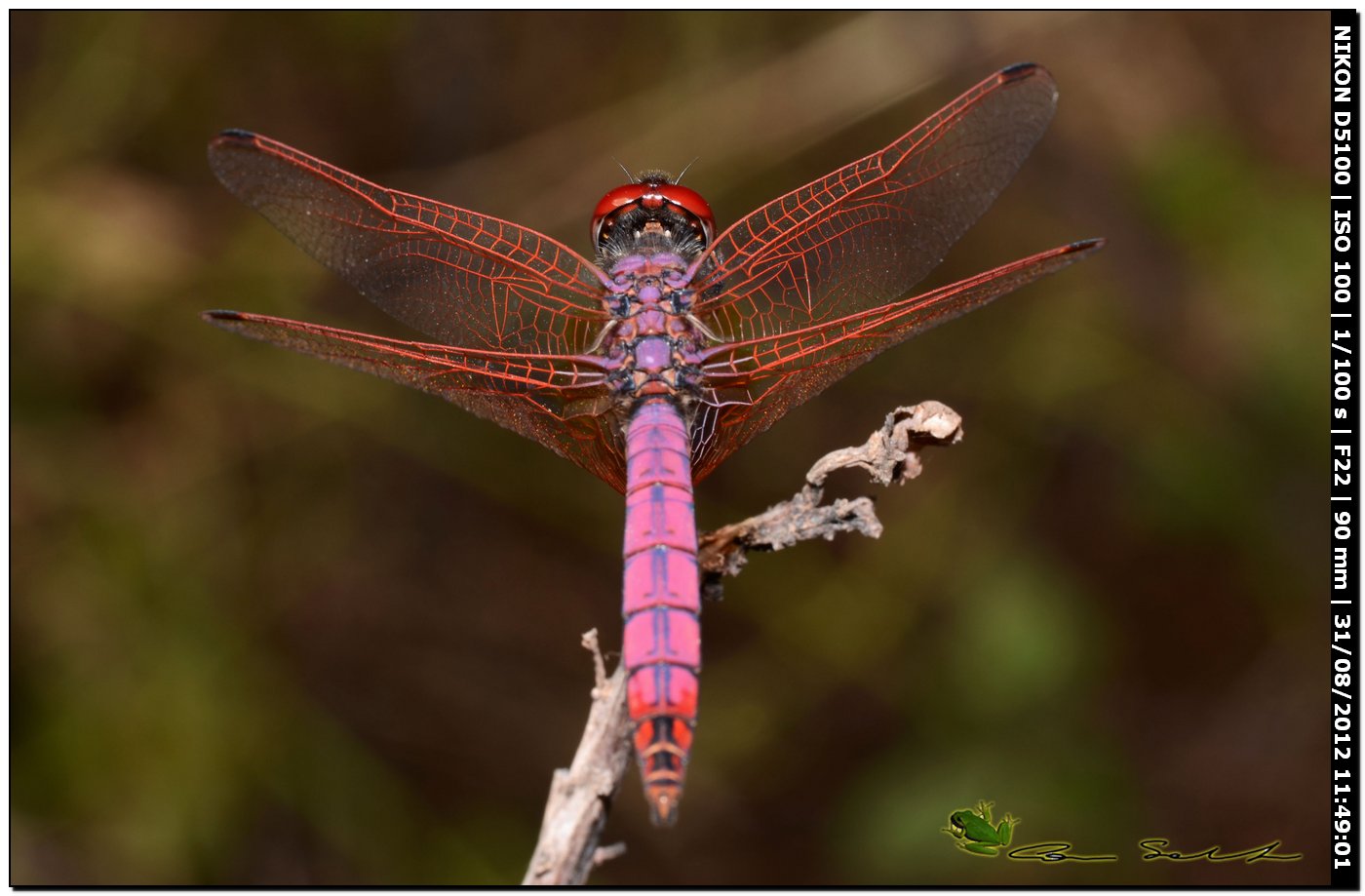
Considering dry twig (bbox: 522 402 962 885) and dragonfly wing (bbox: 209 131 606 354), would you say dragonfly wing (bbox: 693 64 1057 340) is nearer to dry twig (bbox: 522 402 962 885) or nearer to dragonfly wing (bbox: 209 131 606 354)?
dragonfly wing (bbox: 209 131 606 354)

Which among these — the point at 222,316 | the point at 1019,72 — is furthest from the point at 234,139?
the point at 1019,72

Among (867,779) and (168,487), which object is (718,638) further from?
(168,487)

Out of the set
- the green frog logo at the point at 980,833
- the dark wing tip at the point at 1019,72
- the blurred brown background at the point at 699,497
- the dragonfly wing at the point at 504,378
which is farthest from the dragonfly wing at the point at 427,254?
the green frog logo at the point at 980,833

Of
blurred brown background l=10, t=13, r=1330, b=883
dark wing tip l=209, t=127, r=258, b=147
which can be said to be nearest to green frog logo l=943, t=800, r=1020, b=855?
blurred brown background l=10, t=13, r=1330, b=883

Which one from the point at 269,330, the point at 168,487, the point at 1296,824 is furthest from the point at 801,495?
the point at 1296,824

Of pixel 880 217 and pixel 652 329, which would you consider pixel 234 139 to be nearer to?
pixel 652 329

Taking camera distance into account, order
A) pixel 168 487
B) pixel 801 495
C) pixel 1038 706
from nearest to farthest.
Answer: pixel 801 495 → pixel 1038 706 → pixel 168 487
